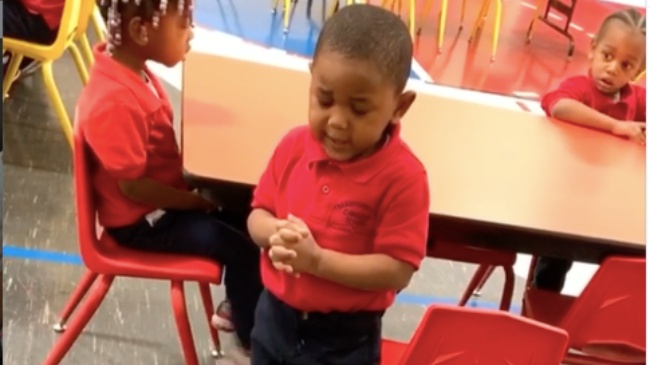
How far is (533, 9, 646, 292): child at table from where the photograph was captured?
7.13 ft

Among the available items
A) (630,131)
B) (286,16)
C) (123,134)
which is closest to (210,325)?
(123,134)

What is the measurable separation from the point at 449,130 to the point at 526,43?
4.61 m

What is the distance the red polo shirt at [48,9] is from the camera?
275cm

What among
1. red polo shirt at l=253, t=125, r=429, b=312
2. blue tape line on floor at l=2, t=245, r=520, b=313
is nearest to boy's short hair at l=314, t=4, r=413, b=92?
red polo shirt at l=253, t=125, r=429, b=312

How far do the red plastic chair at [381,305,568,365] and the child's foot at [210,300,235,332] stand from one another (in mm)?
776

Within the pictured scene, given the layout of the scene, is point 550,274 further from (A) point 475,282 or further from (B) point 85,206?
(B) point 85,206

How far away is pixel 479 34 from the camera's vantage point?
6223mm

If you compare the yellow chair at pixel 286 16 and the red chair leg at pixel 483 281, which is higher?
the red chair leg at pixel 483 281

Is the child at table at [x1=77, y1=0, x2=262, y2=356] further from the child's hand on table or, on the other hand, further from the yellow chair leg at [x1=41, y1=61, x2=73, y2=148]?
the yellow chair leg at [x1=41, y1=61, x2=73, y2=148]

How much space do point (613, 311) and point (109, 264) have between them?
3.43ft

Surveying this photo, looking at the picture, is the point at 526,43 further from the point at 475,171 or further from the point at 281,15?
the point at 475,171

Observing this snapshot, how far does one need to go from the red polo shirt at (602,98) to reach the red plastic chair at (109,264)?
110 cm

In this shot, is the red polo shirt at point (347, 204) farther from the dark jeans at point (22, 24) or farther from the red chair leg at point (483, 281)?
the dark jeans at point (22, 24)

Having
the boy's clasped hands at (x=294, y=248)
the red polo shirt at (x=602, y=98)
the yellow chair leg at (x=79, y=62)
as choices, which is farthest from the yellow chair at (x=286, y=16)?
the boy's clasped hands at (x=294, y=248)
